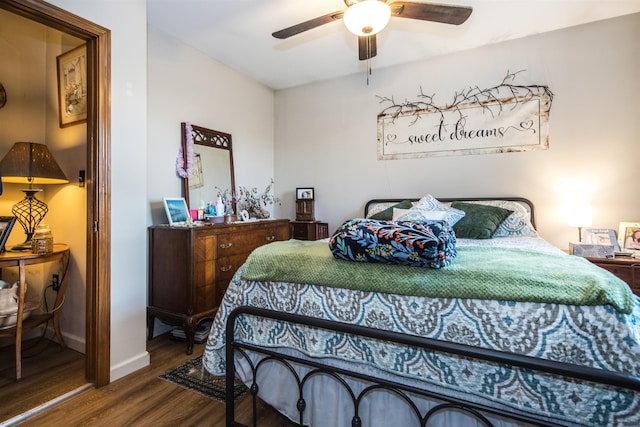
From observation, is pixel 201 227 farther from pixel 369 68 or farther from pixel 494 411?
pixel 369 68

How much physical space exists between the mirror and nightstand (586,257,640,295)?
3424mm

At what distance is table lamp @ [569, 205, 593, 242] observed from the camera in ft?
8.74

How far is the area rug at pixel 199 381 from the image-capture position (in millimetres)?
1879

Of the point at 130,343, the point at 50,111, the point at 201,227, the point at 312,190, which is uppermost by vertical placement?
the point at 50,111

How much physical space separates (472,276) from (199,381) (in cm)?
179

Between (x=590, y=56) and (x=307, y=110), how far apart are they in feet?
9.62

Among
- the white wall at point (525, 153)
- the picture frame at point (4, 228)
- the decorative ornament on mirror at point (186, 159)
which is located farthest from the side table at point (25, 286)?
the white wall at point (525, 153)

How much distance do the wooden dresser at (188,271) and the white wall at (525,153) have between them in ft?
5.52

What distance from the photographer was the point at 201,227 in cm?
247

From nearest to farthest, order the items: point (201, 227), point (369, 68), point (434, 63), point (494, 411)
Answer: point (494, 411)
point (201, 227)
point (434, 63)
point (369, 68)

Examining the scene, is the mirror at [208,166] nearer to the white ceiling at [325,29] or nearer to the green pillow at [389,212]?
the white ceiling at [325,29]

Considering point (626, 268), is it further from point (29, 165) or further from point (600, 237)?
point (29, 165)

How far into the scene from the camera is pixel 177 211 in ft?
9.06

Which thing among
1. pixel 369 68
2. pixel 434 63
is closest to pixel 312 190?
pixel 369 68
